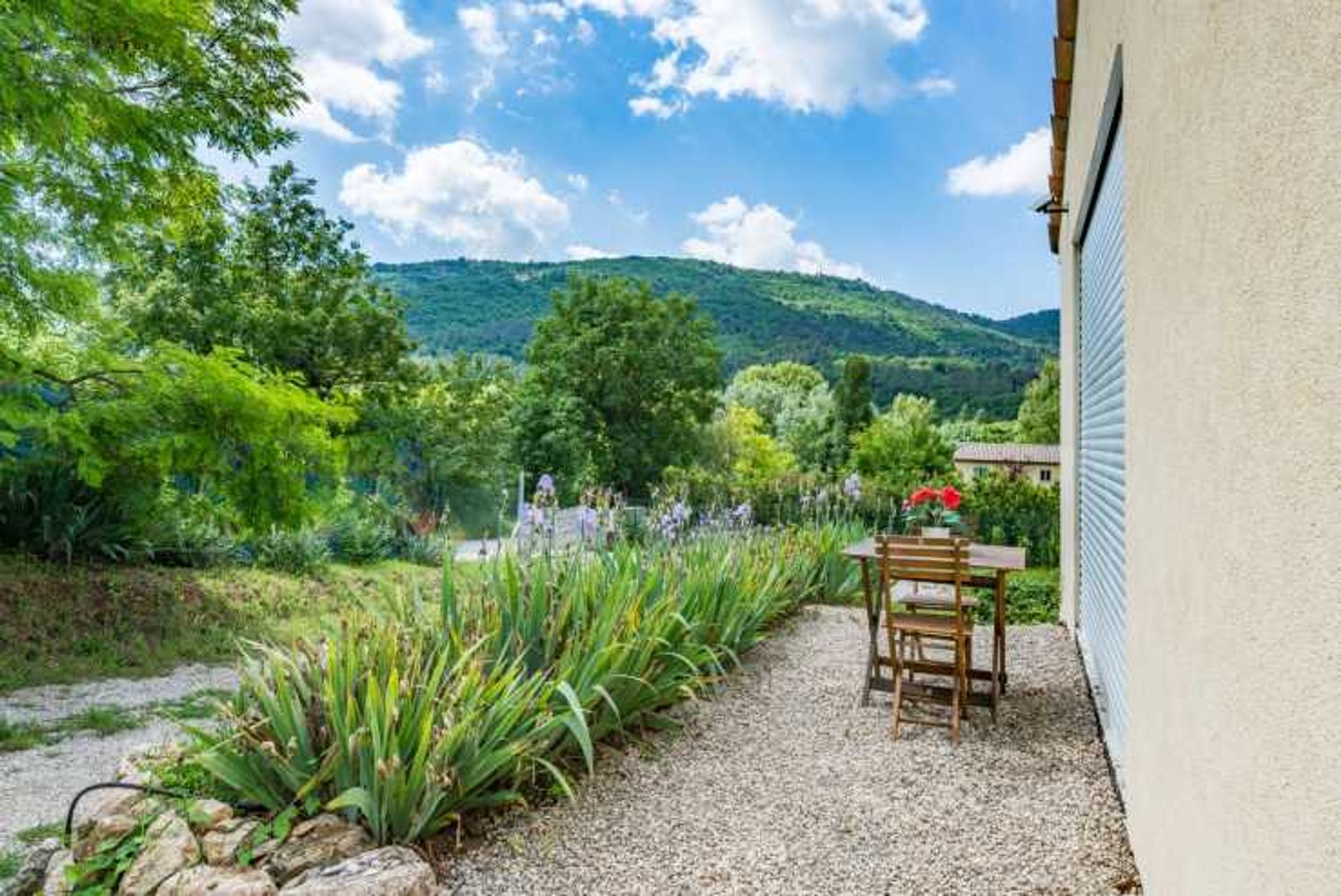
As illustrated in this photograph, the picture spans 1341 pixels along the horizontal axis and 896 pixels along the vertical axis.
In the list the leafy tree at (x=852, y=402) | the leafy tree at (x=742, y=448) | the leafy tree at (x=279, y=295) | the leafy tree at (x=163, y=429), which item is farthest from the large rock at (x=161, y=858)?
the leafy tree at (x=852, y=402)

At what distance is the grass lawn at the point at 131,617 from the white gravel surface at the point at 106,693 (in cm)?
23

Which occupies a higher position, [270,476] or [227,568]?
[270,476]

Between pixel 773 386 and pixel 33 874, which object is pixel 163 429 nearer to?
pixel 33 874

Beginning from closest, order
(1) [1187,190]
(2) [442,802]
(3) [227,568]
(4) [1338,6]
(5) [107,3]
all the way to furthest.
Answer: (4) [1338,6]
(1) [1187,190]
(2) [442,802]
(5) [107,3]
(3) [227,568]

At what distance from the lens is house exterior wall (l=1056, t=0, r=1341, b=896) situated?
1.01m

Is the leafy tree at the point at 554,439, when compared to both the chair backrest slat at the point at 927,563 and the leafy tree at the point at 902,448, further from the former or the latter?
the chair backrest slat at the point at 927,563

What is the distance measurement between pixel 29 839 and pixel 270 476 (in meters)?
4.06

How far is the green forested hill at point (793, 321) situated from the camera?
32969 millimetres

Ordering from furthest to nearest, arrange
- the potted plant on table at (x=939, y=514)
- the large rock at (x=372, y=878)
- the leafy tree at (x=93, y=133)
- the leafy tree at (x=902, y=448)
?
the leafy tree at (x=902, y=448)
the leafy tree at (x=93, y=133)
the potted plant on table at (x=939, y=514)
the large rock at (x=372, y=878)

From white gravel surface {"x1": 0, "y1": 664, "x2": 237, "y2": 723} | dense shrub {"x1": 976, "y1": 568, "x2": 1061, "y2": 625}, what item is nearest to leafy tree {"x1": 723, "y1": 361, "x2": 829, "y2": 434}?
dense shrub {"x1": 976, "y1": 568, "x2": 1061, "y2": 625}

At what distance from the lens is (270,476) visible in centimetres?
734

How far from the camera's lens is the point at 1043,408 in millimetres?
32344

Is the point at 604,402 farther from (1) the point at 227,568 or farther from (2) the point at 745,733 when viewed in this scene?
(2) the point at 745,733

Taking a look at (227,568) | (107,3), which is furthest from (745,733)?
(227,568)
